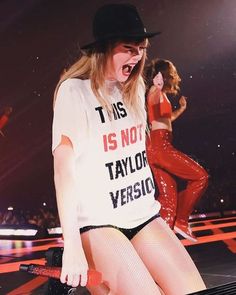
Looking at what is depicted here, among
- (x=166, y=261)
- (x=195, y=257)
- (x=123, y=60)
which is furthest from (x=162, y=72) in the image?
(x=166, y=261)

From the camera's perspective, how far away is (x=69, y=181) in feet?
5.31

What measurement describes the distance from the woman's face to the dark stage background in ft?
6.49

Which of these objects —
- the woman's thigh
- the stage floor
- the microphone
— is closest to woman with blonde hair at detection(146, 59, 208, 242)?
the stage floor

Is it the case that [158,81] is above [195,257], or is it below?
above

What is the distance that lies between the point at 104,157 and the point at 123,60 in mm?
398

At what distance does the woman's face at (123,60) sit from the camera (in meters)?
1.93

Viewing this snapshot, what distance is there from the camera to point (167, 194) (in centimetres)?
398

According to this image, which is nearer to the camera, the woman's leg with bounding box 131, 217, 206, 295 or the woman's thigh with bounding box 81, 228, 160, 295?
the woman's thigh with bounding box 81, 228, 160, 295

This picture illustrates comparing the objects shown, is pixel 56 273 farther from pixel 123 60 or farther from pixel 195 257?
pixel 195 257

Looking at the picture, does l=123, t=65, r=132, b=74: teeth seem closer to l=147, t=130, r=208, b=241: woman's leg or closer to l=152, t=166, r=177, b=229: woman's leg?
l=147, t=130, r=208, b=241: woman's leg

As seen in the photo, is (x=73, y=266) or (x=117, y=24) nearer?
(x=73, y=266)

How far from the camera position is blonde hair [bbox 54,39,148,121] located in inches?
72.7

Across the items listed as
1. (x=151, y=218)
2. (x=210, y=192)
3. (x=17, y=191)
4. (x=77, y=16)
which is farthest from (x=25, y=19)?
(x=210, y=192)

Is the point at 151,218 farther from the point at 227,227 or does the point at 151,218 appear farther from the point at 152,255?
the point at 227,227
